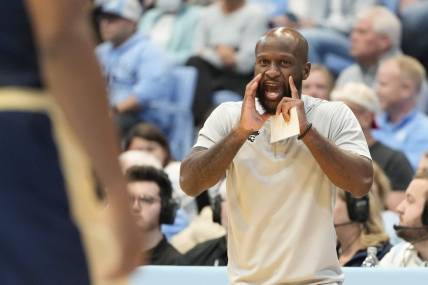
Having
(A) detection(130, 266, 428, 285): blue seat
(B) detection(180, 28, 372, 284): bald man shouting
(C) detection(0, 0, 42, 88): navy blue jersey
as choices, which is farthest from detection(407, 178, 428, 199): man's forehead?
(C) detection(0, 0, 42, 88): navy blue jersey

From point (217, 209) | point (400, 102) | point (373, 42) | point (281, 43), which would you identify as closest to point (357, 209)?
point (217, 209)

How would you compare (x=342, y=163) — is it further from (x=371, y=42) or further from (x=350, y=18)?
(x=350, y=18)

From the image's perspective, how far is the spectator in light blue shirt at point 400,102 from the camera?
30.8 ft

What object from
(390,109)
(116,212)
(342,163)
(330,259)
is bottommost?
(390,109)

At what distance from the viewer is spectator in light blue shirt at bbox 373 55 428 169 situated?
9.38 metres

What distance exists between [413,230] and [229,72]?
408 cm

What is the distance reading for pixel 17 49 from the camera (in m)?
2.50

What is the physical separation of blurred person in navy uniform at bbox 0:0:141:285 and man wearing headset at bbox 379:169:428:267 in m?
4.32

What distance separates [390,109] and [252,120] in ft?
16.0

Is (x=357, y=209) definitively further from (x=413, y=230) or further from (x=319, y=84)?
(x=319, y=84)

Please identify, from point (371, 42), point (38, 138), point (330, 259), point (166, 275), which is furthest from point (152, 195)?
point (38, 138)

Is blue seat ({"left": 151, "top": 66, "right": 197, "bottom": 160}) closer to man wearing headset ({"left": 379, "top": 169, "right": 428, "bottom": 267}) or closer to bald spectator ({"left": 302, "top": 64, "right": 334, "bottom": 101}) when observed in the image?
bald spectator ({"left": 302, "top": 64, "right": 334, "bottom": 101})

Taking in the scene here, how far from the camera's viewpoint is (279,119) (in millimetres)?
4934

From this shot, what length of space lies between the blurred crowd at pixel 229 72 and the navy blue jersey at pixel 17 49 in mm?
5118
